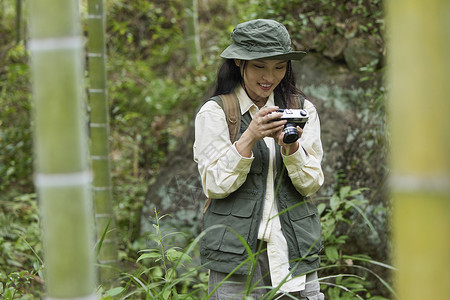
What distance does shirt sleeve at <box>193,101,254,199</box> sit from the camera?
1.91 metres

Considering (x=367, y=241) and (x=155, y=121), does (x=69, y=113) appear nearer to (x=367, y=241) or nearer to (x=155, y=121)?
(x=367, y=241)

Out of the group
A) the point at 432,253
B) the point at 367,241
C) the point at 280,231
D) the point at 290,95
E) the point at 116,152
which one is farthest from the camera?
the point at 116,152

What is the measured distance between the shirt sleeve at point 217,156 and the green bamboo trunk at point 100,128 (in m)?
1.61

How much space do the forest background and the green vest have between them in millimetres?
188

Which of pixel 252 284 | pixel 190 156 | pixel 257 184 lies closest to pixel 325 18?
pixel 190 156

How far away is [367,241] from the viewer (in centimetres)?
354

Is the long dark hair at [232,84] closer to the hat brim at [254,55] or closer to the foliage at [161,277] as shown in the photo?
the hat brim at [254,55]

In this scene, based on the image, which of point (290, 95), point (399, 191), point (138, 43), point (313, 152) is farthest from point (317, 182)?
point (138, 43)

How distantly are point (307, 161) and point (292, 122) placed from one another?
193 mm

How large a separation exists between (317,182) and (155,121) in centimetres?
399

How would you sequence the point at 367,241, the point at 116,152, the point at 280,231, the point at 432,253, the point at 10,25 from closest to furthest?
the point at 432,253, the point at 280,231, the point at 367,241, the point at 116,152, the point at 10,25

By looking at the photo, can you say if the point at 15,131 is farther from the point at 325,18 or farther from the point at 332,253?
the point at 332,253

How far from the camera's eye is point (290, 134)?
1.84 metres

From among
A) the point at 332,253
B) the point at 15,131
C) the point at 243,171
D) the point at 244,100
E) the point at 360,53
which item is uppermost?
the point at 360,53
